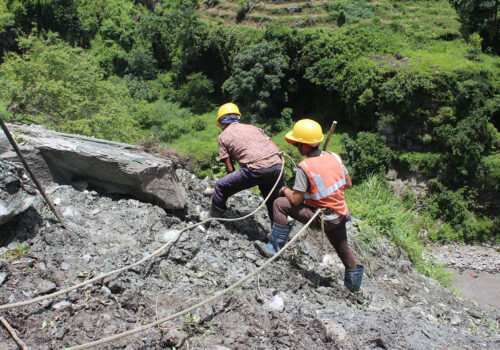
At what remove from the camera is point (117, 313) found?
2.84 meters

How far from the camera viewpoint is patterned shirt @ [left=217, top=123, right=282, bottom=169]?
4.00 metres

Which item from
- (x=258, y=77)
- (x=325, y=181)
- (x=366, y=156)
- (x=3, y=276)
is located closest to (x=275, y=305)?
(x=325, y=181)

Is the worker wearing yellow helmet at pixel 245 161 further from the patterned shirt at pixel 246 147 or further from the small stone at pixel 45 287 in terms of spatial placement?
the small stone at pixel 45 287

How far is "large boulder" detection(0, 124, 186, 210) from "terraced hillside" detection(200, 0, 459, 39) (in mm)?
16965

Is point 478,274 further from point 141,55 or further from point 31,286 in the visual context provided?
point 141,55

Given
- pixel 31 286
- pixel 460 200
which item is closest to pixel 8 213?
pixel 31 286

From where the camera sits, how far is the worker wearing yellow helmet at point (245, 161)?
3.99m

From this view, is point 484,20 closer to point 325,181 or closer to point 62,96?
point 62,96

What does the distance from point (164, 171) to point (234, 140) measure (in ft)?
2.88

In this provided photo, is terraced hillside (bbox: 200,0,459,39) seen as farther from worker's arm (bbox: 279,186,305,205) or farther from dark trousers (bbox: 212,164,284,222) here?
worker's arm (bbox: 279,186,305,205)

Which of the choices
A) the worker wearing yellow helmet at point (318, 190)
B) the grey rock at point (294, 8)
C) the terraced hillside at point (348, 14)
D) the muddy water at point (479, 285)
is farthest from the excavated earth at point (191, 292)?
the grey rock at point (294, 8)

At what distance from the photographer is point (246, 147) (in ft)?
13.3

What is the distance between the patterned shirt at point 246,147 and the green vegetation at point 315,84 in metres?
2.40

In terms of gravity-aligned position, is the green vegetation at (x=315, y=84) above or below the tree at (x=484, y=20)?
below
